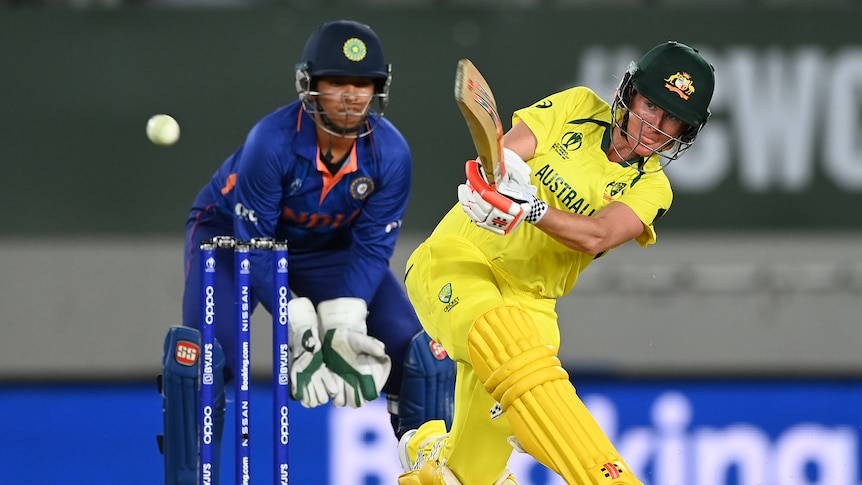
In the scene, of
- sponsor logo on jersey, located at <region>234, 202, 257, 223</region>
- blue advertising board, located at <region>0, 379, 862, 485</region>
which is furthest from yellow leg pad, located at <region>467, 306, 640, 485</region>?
blue advertising board, located at <region>0, 379, 862, 485</region>

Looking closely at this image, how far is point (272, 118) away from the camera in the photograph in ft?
13.3

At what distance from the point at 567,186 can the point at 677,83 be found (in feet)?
1.21

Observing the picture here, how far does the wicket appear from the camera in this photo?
11.6 feet

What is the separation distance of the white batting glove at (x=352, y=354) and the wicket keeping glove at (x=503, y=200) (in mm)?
745

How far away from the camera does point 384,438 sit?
5574mm

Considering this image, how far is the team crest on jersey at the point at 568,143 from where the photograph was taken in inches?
147

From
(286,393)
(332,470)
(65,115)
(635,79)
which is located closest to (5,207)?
(65,115)

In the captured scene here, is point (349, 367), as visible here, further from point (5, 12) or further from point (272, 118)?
point (5, 12)

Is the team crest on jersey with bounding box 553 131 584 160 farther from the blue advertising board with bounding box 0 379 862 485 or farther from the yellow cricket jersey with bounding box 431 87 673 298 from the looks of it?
the blue advertising board with bounding box 0 379 862 485

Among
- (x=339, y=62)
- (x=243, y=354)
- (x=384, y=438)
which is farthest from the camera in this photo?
(x=384, y=438)

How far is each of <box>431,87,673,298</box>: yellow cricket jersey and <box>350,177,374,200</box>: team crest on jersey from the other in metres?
0.33

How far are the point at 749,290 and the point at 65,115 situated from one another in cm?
295

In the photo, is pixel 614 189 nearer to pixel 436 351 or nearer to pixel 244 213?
pixel 436 351

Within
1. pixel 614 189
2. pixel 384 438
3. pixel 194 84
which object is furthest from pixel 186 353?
pixel 194 84
